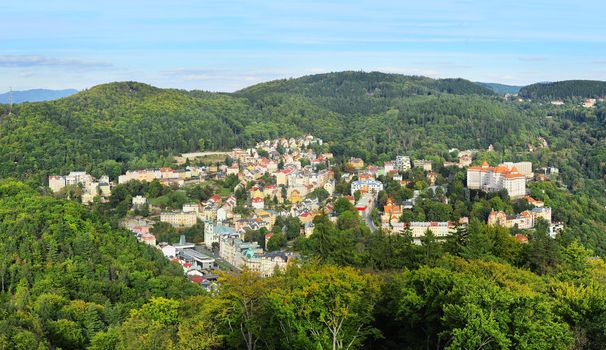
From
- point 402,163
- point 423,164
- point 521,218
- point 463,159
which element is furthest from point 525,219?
point 463,159

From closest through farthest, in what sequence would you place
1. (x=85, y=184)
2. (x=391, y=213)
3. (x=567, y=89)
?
(x=391, y=213)
(x=85, y=184)
(x=567, y=89)

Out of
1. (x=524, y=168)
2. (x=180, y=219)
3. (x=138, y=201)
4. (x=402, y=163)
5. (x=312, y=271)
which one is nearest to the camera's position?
(x=312, y=271)

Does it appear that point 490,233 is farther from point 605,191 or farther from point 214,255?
point 605,191

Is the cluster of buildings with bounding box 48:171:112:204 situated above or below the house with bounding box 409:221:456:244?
above

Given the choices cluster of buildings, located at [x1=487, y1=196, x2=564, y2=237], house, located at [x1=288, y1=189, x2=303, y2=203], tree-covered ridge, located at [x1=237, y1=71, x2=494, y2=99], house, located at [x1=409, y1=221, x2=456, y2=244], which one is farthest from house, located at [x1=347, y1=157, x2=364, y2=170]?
tree-covered ridge, located at [x1=237, y1=71, x2=494, y2=99]

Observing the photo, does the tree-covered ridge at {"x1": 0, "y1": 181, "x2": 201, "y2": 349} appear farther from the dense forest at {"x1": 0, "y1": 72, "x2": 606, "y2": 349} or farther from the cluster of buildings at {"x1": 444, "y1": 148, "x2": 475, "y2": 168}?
the cluster of buildings at {"x1": 444, "y1": 148, "x2": 475, "y2": 168}

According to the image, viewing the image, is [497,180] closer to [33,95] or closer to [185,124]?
[185,124]

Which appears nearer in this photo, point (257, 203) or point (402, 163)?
point (257, 203)

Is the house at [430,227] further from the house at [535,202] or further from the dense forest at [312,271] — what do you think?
the house at [535,202]
